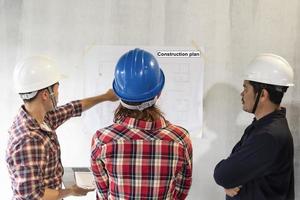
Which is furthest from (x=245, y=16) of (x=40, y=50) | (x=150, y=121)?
(x=40, y=50)

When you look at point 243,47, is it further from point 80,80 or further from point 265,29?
point 80,80

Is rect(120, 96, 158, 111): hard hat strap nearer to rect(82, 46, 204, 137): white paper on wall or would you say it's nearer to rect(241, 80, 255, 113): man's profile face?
rect(241, 80, 255, 113): man's profile face

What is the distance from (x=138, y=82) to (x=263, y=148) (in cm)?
72

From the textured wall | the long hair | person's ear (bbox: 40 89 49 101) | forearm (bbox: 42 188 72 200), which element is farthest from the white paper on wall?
the long hair

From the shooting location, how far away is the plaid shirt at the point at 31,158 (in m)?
1.36

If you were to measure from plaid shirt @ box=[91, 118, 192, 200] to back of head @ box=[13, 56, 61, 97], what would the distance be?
52cm

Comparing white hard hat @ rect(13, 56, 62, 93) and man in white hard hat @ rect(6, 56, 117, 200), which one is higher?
white hard hat @ rect(13, 56, 62, 93)

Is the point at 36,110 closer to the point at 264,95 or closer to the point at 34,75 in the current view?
the point at 34,75

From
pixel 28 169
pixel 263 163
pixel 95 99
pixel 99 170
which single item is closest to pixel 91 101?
pixel 95 99

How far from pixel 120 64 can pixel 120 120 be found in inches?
8.4

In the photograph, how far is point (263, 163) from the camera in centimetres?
148

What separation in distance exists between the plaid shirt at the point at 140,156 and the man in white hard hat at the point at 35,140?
1.15ft

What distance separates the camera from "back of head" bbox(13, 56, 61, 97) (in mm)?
1509

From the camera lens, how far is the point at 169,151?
3.79 ft
